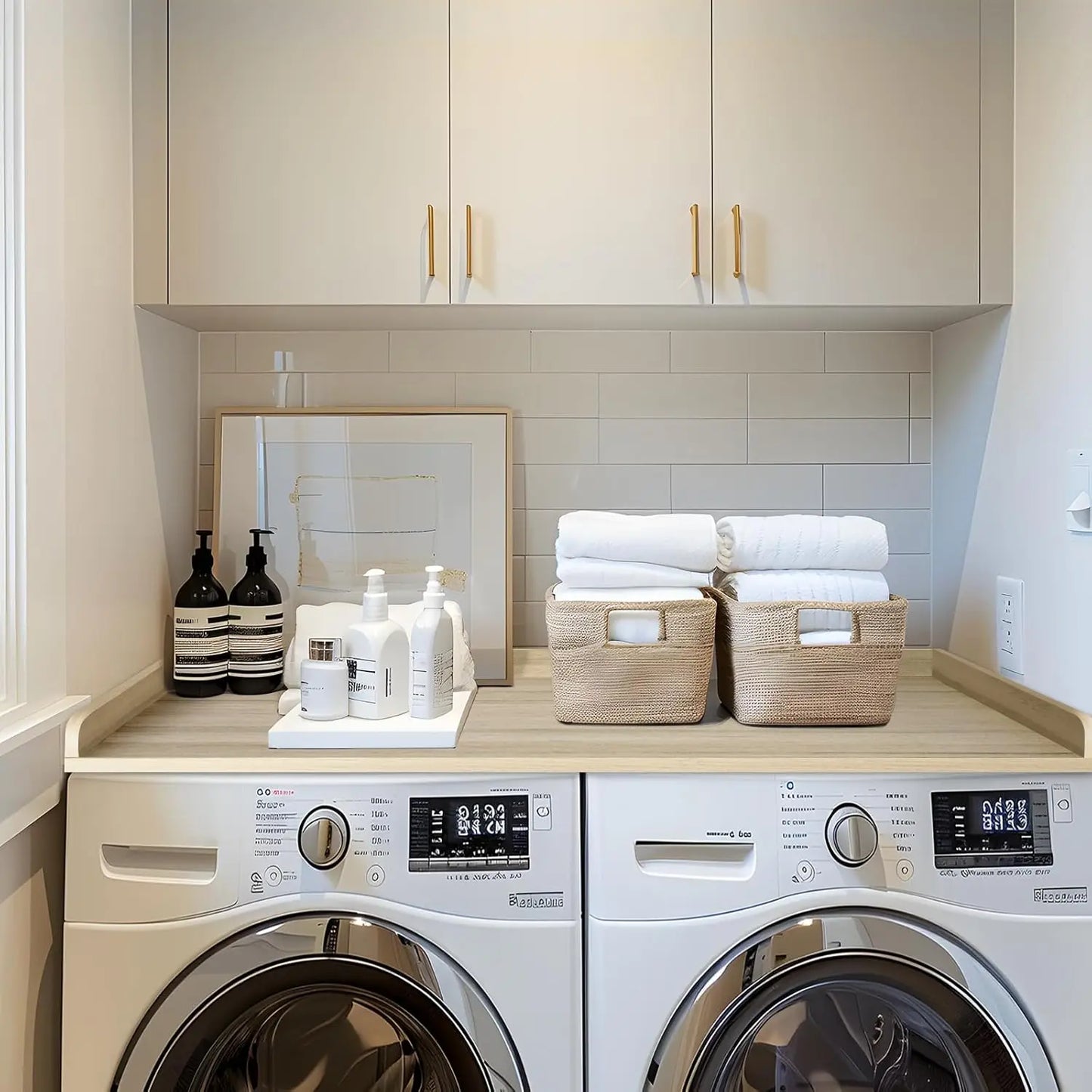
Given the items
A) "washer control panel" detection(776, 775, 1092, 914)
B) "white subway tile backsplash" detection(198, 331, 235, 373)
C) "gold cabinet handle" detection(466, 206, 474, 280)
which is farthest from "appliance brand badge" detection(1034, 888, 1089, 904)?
"white subway tile backsplash" detection(198, 331, 235, 373)

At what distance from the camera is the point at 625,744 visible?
1.48 meters

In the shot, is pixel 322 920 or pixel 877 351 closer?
pixel 322 920

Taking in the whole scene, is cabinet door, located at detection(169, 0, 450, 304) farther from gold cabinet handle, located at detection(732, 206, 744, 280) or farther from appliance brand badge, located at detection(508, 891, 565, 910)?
appliance brand badge, located at detection(508, 891, 565, 910)

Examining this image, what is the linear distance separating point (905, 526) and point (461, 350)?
99 centimetres

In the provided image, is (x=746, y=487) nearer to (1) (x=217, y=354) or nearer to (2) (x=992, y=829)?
(2) (x=992, y=829)

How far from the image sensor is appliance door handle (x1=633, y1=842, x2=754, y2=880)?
139cm

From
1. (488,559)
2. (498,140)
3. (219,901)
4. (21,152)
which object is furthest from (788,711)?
(21,152)

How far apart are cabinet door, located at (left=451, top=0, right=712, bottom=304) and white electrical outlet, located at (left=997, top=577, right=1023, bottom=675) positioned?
2.42 ft

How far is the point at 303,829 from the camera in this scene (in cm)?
136

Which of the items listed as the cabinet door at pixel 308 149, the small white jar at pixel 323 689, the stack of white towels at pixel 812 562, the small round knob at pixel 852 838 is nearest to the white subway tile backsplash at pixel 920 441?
the stack of white towels at pixel 812 562

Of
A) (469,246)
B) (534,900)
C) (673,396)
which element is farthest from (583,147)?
(534,900)

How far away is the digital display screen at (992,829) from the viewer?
4.53ft

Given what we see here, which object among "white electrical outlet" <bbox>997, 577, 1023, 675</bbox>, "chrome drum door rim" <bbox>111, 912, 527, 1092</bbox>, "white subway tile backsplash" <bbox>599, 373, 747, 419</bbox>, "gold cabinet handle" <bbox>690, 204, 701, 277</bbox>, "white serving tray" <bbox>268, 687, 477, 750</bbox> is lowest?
"chrome drum door rim" <bbox>111, 912, 527, 1092</bbox>

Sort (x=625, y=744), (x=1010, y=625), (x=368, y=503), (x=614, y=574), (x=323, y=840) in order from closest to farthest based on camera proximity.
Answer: (x=323, y=840)
(x=625, y=744)
(x=614, y=574)
(x=1010, y=625)
(x=368, y=503)
